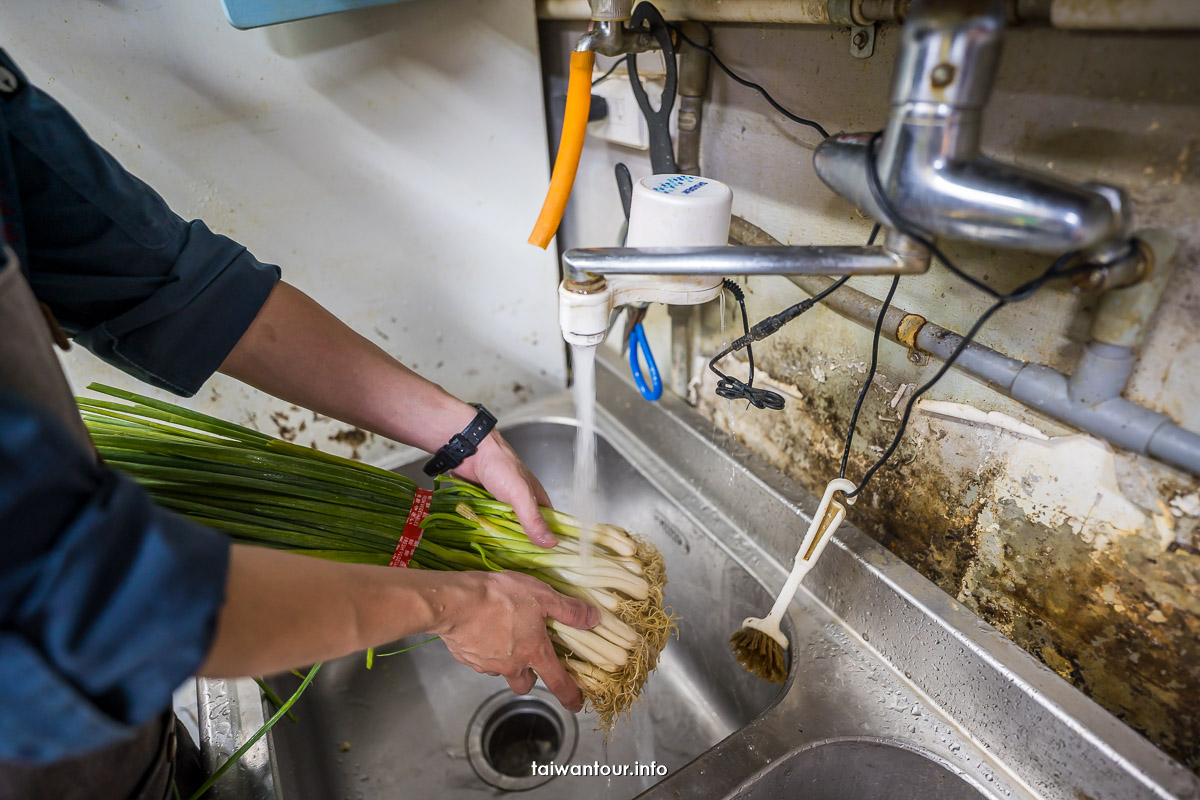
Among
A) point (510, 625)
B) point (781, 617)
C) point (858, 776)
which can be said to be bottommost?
point (858, 776)

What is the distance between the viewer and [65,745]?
16.4 inches

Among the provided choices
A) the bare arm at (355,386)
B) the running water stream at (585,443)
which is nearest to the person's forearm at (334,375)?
the bare arm at (355,386)

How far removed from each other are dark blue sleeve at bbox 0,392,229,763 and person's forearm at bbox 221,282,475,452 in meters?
0.53

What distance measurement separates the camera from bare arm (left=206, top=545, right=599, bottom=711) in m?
0.49

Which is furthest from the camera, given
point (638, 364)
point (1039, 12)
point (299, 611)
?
point (638, 364)

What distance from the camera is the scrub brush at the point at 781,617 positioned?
89 centimetres

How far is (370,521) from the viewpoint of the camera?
0.96 metres

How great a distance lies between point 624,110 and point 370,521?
0.83 meters

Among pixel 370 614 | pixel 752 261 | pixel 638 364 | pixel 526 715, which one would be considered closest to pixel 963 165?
pixel 752 261

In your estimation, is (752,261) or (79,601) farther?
(752,261)

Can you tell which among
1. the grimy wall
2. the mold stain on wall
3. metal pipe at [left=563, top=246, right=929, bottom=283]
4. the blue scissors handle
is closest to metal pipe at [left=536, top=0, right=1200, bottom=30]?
the grimy wall

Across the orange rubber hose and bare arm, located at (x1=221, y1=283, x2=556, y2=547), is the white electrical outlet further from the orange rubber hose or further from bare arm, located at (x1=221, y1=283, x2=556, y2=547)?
bare arm, located at (x1=221, y1=283, x2=556, y2=547)

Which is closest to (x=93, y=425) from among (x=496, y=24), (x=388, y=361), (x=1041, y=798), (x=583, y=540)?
(x=388, y=361)

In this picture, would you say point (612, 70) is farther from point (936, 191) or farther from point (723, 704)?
point (723, 704)
